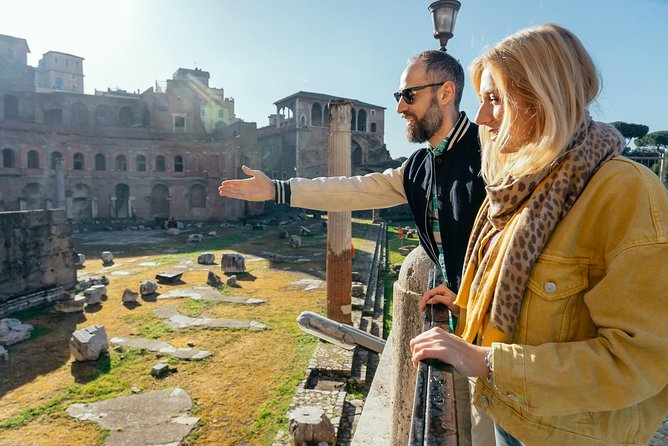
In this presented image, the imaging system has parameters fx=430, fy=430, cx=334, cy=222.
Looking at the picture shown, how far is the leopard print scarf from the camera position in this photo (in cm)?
122

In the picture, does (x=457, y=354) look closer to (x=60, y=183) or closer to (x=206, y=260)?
(x=206, y=260)

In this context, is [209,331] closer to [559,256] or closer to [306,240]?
[559,256]

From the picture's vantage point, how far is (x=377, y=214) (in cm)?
A: 3338

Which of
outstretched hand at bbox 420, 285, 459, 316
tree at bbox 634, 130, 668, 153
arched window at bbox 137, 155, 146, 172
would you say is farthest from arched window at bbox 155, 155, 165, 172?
tree at bbox 634, 130, 668, 153

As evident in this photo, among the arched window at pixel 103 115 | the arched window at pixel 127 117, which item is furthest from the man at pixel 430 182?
the arched window at pixel 127 117

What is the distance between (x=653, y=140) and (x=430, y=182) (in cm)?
6268

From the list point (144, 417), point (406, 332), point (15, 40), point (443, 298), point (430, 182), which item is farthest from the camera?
point (15, 40)

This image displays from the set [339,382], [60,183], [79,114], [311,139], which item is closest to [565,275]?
[339,382]

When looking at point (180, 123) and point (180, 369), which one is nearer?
point (180, 369)

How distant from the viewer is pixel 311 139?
1598 inches

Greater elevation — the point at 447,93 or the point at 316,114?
the point at 316,114

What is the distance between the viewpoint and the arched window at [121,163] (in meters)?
34.6

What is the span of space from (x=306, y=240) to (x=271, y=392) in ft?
55.3

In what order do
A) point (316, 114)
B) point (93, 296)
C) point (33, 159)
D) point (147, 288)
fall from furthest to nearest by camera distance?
point (316, 114), point (33, 159), point (147, 288), point (93, 296)
